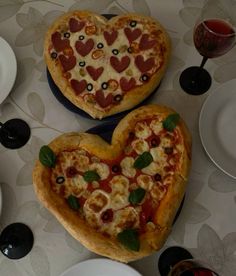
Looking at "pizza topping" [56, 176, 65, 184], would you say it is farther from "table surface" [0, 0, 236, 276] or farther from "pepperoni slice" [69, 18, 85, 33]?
"pepperoni slice" [69, 18, 85, 33]

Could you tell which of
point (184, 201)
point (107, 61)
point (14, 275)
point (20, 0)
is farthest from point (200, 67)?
point (14, 275)

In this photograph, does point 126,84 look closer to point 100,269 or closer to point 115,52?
point 115,52

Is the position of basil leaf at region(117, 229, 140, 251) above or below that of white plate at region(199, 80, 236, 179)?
below

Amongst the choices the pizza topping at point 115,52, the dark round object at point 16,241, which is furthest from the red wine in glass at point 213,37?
the dark round object at point 16,241

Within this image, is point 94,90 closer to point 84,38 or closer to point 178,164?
point 84,38

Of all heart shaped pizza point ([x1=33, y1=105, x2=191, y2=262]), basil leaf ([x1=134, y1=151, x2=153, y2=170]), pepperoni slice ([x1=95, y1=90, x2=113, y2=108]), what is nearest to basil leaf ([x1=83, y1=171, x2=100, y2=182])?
heart shaped pizza point ([x1=33, y1=105, x2=191, y2=262])

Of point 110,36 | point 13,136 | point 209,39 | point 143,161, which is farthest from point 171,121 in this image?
point 13,136
